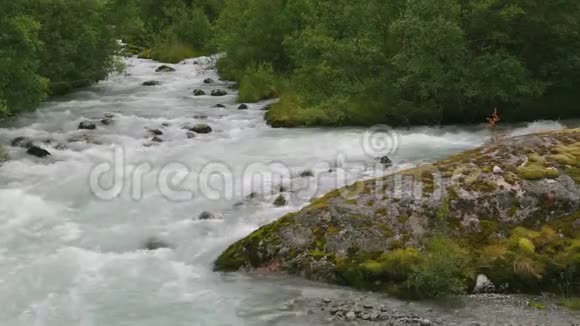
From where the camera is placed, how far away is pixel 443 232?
1107cm

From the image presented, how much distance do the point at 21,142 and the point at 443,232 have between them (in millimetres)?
15036

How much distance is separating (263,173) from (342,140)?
15.9 ft

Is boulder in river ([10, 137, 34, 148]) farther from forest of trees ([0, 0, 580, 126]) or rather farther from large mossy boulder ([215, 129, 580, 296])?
large mossy boulder ([215, 129, 580, 296])

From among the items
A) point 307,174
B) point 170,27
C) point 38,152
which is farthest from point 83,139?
point 170,27

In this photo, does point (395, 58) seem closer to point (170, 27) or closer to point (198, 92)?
point (198, 92)

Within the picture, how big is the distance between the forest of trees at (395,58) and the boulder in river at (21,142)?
109 centimetres

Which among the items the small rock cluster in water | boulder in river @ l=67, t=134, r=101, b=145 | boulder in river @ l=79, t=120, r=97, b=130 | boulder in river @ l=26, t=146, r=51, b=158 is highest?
boulder in river @ l=79, t=120, r=97, b=130

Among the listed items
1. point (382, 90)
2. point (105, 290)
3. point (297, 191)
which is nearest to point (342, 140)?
point (382, 90)

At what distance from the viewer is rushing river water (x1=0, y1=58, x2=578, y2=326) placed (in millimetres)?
9945

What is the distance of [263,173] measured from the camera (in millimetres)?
16938

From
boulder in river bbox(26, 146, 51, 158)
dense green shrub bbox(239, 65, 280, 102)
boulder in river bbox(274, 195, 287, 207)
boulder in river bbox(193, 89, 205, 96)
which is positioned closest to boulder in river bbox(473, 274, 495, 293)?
boulder in river bbox(274, 195, 287, 207)

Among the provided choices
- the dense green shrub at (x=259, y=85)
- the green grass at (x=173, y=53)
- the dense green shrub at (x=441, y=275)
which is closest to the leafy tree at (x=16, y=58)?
the dense green shrub at (x=259, y=85)

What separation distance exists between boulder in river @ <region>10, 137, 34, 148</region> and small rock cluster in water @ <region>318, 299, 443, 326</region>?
1414 centimetres

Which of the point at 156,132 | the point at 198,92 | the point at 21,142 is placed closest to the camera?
the point at 21,142
